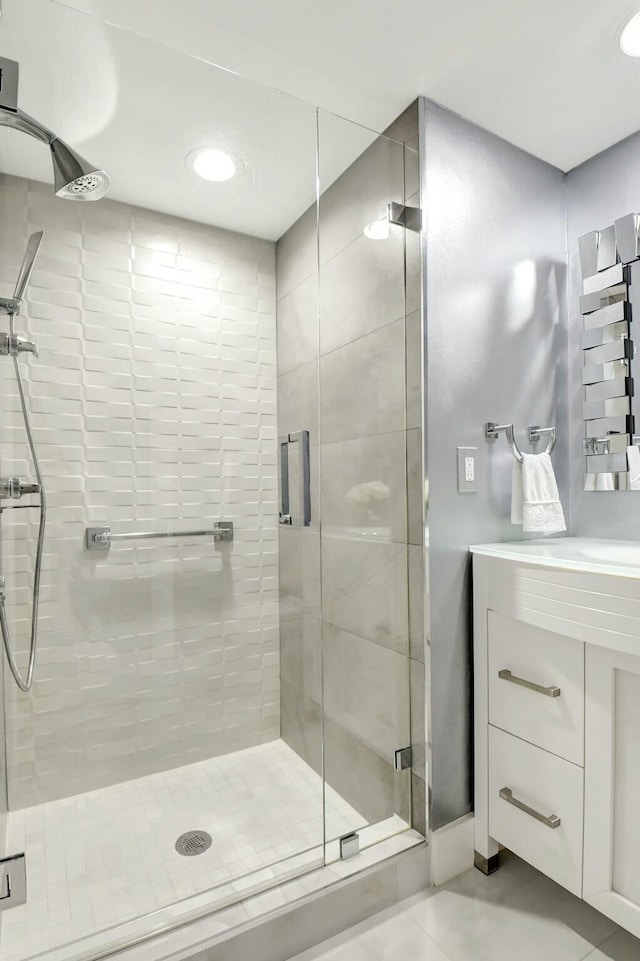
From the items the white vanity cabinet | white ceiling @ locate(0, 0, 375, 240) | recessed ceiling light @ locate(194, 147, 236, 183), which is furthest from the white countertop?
recessed ceiling light @ locate(194, 147, 236, 183)

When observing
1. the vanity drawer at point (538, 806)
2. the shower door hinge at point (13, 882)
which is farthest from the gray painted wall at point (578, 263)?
the shower door hinge at point (13, 882)

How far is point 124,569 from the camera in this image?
135 cm

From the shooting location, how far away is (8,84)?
1.16 m

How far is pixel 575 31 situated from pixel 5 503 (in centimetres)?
188

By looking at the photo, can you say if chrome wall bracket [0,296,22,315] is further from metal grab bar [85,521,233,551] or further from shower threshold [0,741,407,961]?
shower threshold [0,741,407,961]

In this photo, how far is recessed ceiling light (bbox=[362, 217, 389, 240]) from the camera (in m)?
1.64

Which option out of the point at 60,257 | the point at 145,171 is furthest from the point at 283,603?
the point at 145,171

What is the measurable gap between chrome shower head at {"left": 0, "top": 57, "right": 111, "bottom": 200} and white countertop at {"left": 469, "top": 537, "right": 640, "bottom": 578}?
4.67 feet

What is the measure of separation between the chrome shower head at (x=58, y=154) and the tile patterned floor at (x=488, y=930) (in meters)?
1.94

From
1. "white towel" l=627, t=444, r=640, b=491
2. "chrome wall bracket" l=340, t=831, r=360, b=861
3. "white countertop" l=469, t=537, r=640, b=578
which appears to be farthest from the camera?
"white towel" l=627, t=444, r=640, b=491

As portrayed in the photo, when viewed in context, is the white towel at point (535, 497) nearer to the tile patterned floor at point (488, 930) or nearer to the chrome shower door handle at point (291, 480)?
the chrome shower door handle at point (291, 480)

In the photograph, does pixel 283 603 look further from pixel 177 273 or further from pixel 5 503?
pixel 177 273

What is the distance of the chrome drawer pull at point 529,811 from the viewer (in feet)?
4.52

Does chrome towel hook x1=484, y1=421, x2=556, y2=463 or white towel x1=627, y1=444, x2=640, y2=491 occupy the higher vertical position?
chrome towel hook x1=484, y1=421, x2=556, y2=463
